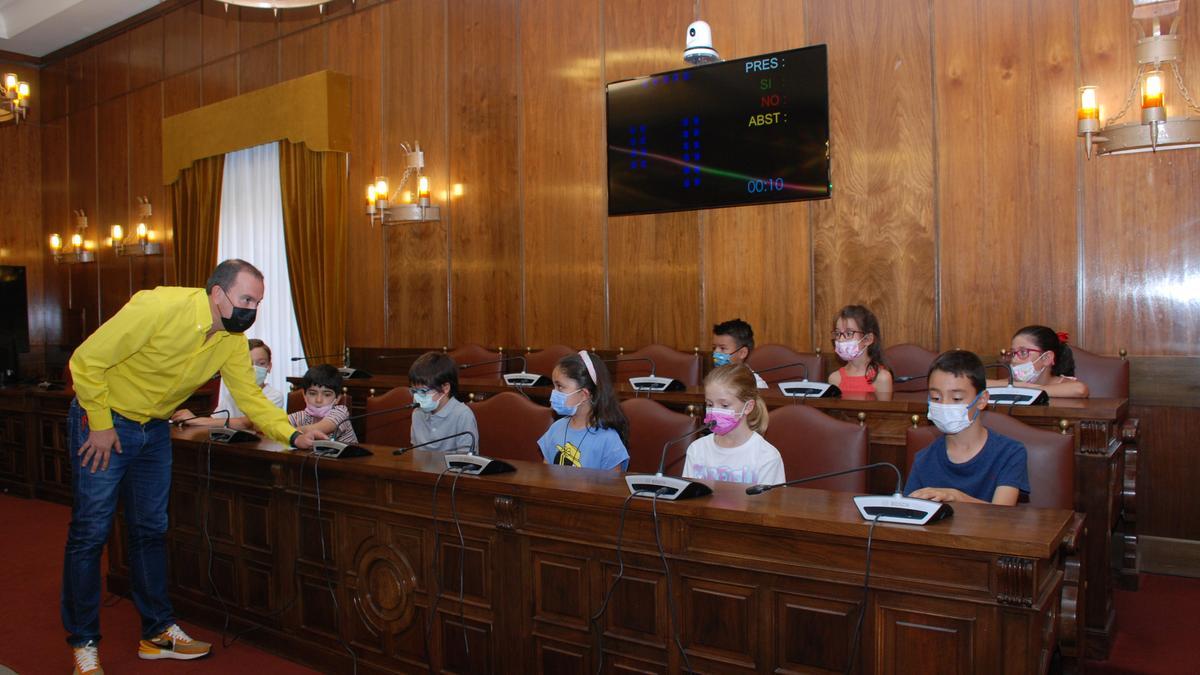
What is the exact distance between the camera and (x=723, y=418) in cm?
290

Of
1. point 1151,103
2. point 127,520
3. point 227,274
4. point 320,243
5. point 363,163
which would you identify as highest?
point 363,163

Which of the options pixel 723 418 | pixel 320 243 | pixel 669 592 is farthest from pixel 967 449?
pixel 320 243

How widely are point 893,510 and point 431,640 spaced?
5.22ft

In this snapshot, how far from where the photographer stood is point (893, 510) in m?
2.14

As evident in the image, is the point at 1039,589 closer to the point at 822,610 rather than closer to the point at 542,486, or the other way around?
the point at 822,610

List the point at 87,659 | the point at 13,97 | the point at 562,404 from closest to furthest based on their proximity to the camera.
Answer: the point at 87,659 < the point at 562,404 < the point at 13,97

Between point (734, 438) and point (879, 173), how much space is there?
314 centimetres

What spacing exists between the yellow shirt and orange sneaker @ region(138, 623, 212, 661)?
2.89ft

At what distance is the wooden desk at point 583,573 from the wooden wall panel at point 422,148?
160 inches

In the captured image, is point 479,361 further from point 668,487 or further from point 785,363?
point 668,487

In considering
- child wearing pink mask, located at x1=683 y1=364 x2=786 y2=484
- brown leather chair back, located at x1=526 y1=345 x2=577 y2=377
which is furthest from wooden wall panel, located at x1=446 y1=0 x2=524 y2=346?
child wearing pink mask, located at x1=683 y1=364 x2=786 y2=484

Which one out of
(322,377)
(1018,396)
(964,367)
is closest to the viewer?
(964,367)

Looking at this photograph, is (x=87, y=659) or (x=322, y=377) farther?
(x=322, y=377)

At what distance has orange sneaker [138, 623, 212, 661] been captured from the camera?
3480 mm
